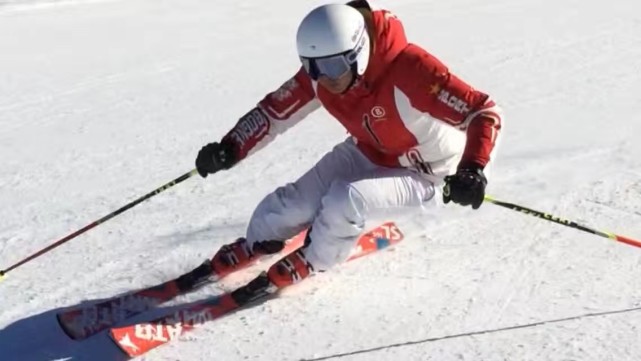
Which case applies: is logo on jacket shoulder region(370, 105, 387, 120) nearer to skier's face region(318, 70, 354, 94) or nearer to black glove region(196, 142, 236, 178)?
skier's face region(318, 70, 354, 94)

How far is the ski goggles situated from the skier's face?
0.02m

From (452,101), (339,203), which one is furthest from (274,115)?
(452,101)

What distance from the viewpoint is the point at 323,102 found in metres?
4.25

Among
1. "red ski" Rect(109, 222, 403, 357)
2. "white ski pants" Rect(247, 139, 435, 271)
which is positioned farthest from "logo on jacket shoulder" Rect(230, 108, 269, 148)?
"red ski" Rect(109, 222, 403, 357)

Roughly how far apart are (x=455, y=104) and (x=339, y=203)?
1.90 ft

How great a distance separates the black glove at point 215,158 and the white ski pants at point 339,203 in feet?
0.80

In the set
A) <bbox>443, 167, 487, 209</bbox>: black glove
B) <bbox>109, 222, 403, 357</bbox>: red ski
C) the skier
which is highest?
the skier

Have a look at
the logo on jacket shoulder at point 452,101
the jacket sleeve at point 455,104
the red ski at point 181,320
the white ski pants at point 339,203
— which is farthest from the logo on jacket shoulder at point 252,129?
the logo on jacket shoulder at point 452,101

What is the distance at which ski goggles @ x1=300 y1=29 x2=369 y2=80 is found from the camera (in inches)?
150

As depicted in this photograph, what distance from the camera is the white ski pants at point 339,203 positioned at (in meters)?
3.94

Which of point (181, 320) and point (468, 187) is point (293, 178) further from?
point (468, 187)

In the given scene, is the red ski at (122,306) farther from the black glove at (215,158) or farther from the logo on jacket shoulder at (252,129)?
the logo on jacket shoulder at (252,129)

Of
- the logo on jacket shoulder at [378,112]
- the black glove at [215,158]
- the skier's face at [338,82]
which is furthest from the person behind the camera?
the black glove at [215,158]

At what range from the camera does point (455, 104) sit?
386cm
